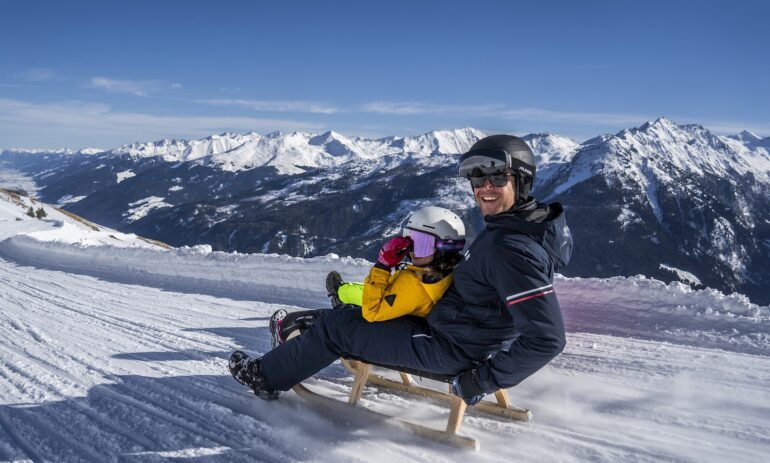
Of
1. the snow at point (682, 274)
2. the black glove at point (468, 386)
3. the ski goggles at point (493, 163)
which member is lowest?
the snow at point (682, 274)

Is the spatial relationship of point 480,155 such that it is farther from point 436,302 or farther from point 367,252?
point 367,252

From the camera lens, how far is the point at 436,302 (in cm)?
394

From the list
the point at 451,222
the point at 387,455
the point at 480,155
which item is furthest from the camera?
the point at 451,222

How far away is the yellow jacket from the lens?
3.90 meters

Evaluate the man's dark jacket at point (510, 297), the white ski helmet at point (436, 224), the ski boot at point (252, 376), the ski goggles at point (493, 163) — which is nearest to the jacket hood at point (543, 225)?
the man's dark jacket at point (510, 297)

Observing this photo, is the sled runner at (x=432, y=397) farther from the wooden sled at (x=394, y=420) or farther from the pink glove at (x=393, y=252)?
the pink glove at (x=393, y=252)

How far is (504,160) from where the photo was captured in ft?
11.9

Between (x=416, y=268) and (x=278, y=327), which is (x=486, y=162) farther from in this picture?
(x=278, y=327)

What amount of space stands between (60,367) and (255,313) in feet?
10.5

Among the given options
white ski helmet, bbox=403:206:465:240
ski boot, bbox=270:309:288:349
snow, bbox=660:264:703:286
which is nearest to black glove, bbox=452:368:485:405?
white ski helmet, bbox=403:206:465:240

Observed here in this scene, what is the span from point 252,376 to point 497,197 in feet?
8.84

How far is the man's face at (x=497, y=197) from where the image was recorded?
12.0ft

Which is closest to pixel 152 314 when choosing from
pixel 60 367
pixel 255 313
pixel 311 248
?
pixel 255 313

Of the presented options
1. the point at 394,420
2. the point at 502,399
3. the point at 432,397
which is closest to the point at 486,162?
the point at 502,399
